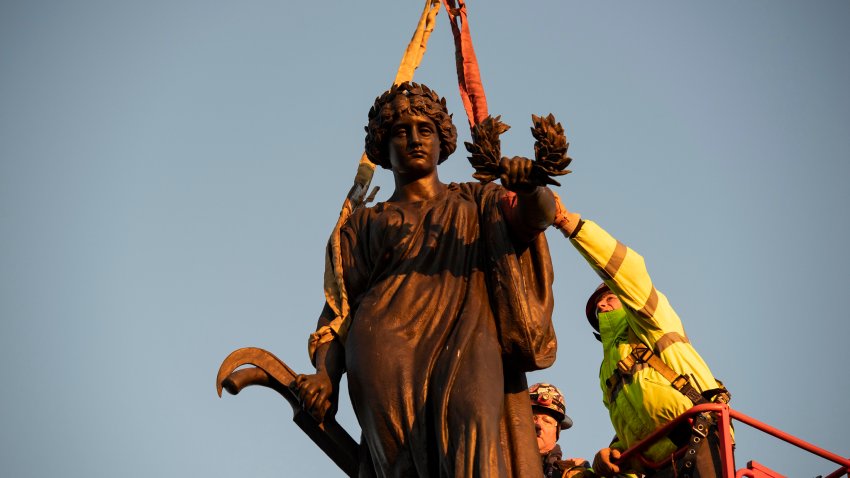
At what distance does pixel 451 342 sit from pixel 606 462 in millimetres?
2781

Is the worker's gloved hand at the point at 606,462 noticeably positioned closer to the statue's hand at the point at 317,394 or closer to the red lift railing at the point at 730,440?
the red lift railing at the point at 730,440

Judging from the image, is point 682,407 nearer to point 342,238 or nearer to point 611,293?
point 611,293

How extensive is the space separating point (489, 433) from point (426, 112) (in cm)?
246

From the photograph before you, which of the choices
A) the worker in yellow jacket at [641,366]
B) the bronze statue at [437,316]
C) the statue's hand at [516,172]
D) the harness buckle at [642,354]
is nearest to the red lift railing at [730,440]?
the worker in yellow jacket at [641,366]

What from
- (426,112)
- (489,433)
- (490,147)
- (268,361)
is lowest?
(489,433)

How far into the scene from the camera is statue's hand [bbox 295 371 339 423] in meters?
9.74

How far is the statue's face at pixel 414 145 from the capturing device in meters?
10.3

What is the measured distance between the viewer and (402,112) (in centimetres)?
1028

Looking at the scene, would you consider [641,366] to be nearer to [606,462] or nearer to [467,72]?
[606,462]

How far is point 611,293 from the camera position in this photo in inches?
535

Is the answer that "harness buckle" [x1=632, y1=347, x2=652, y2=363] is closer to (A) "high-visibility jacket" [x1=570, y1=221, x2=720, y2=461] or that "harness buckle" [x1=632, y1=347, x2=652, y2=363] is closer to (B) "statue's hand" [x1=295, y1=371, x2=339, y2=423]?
(A) "high-visibility jacket" [x1=570, y1=221, x2=720, y2=461]

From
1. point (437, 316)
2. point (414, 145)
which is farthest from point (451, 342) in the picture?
point (414, 145)

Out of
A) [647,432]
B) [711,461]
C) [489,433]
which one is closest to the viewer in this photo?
[489,433]

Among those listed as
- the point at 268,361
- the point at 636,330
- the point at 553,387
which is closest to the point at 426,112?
the point at 268,361
